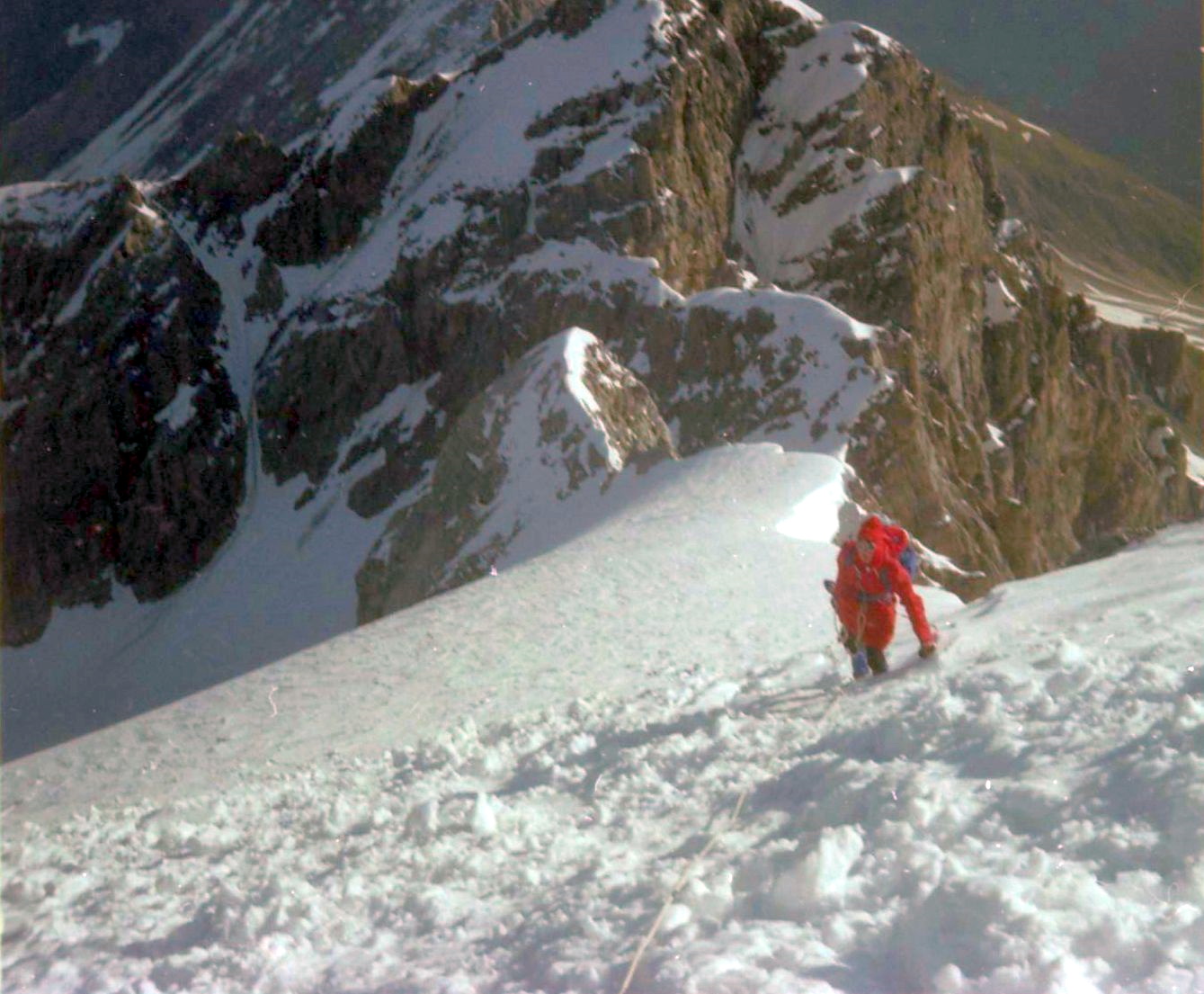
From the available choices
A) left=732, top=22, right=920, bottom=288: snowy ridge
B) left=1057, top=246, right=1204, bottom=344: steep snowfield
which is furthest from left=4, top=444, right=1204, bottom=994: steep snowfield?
left=1057, top=246, right=1204, bottom=344: steep snowfield

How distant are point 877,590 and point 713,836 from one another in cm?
297

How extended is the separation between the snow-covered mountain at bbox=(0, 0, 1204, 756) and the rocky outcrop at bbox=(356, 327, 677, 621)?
146 inches

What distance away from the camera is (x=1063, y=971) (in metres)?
3.46

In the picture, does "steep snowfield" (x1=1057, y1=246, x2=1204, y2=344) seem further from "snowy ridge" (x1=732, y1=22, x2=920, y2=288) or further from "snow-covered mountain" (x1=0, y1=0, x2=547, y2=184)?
"snow-covered mountain" (x1=0, y1=0, x2=547, y2=184)

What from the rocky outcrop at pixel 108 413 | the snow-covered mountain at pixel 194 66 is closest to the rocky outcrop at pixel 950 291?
the rocky outcrop at pixel 108 413

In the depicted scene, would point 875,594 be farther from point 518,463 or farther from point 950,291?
point 950,291

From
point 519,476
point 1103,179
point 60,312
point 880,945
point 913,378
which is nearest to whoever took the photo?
point 880,945

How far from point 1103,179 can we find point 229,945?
110646mm

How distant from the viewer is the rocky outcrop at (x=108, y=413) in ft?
169

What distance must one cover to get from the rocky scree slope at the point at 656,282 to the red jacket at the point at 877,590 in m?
23.5

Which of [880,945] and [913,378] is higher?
[880,945]

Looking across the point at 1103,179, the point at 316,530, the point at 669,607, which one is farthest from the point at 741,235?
the point at 1103,179

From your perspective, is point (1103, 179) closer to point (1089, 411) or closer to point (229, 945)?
point (1089, 411)

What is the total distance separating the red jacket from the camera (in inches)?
286
